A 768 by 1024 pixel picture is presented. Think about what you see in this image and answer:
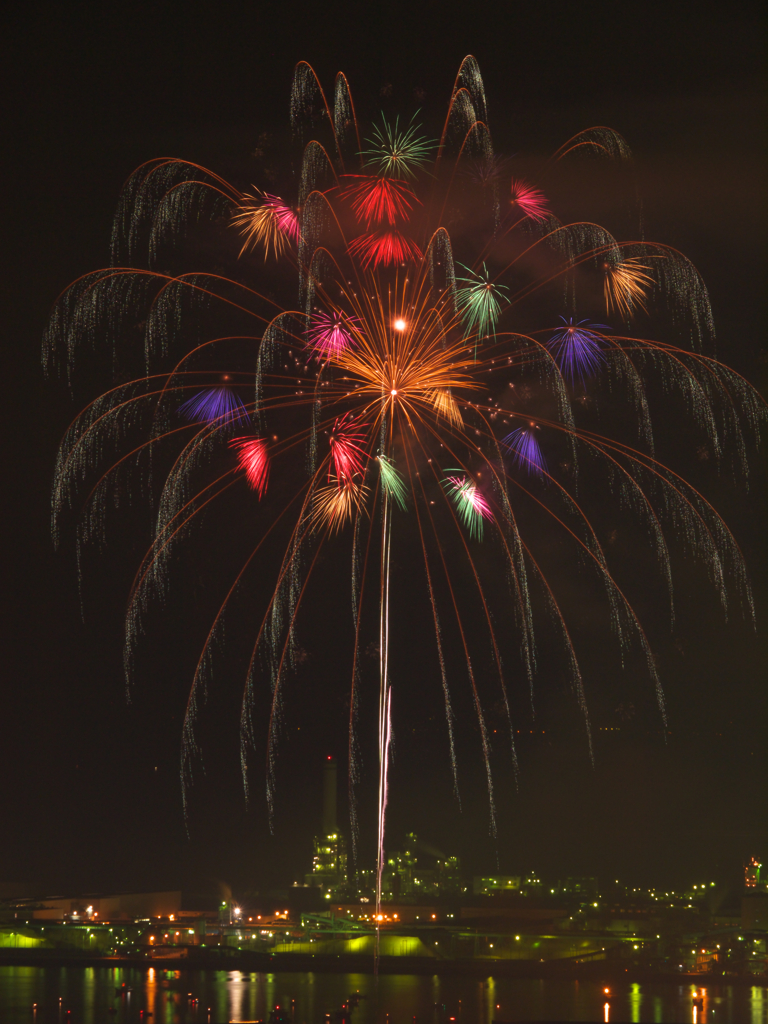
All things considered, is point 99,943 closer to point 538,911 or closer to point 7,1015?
point 7,1015

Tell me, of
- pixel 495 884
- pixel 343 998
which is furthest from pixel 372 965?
pixel 495 884

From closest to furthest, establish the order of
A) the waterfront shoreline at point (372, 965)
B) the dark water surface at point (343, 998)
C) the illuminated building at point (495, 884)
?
the dark water surface at point (343, 998), the waterfront shoreline at point (372, 965), the illuminated building at point (495, 884)

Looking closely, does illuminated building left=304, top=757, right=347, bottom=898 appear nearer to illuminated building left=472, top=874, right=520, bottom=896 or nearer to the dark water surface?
illuminated building left=472, top=874, right=520, bottom=896

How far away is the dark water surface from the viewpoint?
40.0m

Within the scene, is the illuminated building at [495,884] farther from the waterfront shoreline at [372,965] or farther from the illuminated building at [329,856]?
the waterfront shoreline at [372,965]

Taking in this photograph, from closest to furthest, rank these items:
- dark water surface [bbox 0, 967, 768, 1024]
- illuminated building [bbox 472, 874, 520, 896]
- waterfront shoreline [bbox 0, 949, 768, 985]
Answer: dark water surface [bbox 0, 967, 768, 1024]
waterfront shoreline [bbox 0, 949, 768, 985]
illuminated building [bbox 472, 874, 520, 896]

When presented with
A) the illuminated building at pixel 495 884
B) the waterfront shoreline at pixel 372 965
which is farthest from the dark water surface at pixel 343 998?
the illuminated building at pixel 495 884

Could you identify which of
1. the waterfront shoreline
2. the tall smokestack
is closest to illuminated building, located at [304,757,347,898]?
the tall smokestack

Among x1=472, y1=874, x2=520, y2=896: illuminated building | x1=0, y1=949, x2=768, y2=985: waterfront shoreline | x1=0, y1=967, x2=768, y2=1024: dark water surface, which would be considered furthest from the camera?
x1=472, y1=874, x2=520, y2=896: illuminated building

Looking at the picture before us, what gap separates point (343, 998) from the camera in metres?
45.8

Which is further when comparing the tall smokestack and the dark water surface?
the tall smokestack

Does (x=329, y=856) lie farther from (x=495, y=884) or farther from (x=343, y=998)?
(x=343, y=998)

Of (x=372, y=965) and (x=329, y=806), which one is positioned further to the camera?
(x=329, y=806)

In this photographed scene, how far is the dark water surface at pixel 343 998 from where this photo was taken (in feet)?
131
